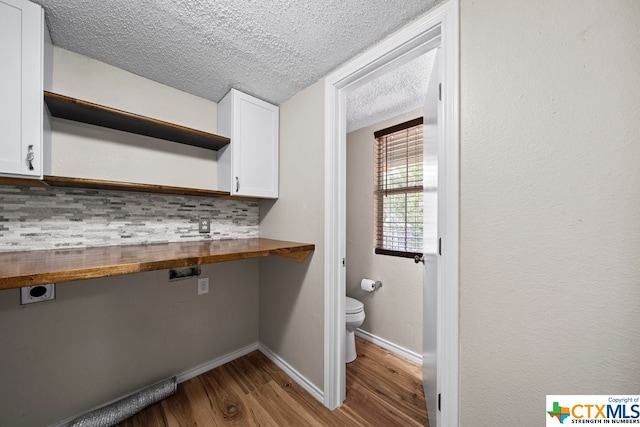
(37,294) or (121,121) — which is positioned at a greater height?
(121,121)

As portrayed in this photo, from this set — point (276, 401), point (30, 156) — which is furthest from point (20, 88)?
point (276, 401)

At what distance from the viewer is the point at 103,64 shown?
1326mm

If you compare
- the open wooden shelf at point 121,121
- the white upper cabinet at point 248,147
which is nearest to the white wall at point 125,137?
the open wooden shelf at point 121,121

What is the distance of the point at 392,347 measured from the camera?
2.10 metres

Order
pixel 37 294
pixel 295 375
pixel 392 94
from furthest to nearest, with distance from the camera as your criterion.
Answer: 1. pixel 392 94
2. pixel 295 375
3. pixel 37 294

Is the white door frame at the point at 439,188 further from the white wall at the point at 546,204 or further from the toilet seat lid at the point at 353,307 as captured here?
the toilet seat lid at the point at 353,307

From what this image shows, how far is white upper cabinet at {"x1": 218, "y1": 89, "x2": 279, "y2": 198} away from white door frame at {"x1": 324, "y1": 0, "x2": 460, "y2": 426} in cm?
54

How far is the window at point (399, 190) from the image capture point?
81.1 inches

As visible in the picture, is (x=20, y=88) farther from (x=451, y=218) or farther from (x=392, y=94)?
(x=392, y=94)

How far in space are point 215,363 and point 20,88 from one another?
76.0 inches

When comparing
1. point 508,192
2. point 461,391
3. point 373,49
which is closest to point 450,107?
point 508,192

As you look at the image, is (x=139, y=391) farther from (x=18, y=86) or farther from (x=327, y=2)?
(x=327, y=2)

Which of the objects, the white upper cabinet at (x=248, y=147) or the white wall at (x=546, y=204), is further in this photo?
the white upper cabinet at (x=248, y=147)

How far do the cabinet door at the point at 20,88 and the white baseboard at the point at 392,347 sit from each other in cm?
258
